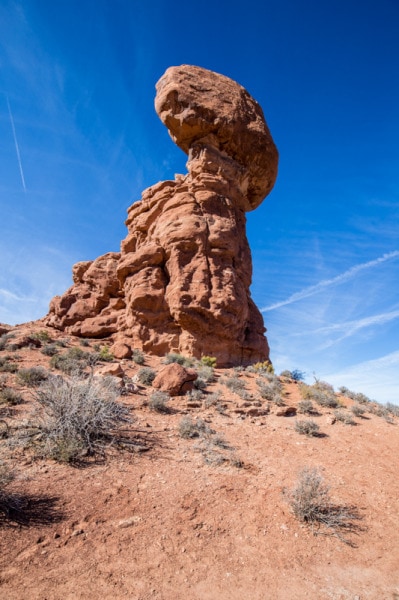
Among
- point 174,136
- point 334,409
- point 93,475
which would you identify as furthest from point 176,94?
point 93,475

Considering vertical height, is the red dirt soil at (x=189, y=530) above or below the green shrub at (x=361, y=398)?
below

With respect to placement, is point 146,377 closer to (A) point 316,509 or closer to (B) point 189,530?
(B) point 189,530

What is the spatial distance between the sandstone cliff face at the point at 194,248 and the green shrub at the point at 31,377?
30.6 ft

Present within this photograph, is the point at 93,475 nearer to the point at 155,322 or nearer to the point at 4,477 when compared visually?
the point at 4,477

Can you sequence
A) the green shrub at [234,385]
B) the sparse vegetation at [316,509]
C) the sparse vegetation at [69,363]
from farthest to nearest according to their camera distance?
the green shrub at [234,385] → the sparse vegetation at [69,363] → the sparse vegetation at [316,509]

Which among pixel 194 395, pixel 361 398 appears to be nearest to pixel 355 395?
pixel 361 398

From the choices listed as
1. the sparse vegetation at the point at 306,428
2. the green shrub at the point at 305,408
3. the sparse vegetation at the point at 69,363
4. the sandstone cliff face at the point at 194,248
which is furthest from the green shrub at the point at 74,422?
the sandstone cliff face at the point at 194,248

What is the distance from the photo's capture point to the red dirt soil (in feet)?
8.93

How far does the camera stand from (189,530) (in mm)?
3445

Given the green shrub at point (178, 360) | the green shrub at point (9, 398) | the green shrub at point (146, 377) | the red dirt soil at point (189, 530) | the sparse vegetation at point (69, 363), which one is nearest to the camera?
the red dirt soil at point (189, 530)

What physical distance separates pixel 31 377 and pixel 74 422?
3756 millimetres

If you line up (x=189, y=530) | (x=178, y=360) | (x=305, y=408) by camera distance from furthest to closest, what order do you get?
(x=178, y=360) → (x=305, y=408) → (x=189, y=530)

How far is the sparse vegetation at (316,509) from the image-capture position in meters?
3.80

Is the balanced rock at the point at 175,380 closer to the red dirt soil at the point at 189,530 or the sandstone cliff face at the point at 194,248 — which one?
the red dirt soil at the point at 189,530
